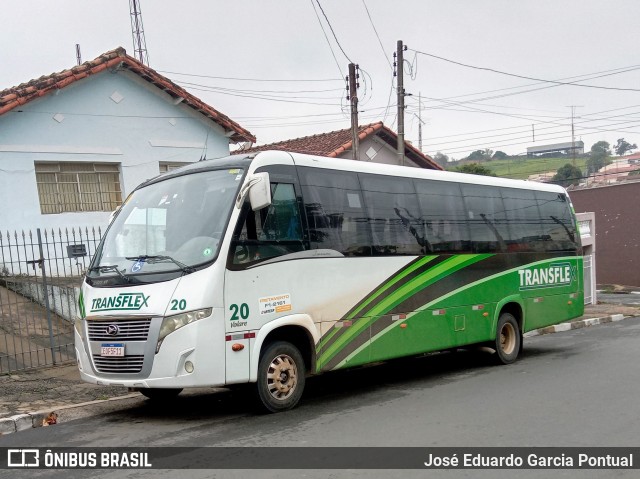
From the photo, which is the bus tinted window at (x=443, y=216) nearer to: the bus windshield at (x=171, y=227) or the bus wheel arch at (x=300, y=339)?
the bus wheel arch at (x=300, y=339)

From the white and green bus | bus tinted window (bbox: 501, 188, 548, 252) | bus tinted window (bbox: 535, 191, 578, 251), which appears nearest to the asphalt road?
the white and green bus

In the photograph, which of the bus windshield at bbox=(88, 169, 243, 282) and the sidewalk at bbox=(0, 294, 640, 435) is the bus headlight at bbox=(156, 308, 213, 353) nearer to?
the bus windshield at bbox=(88, 169, 243, 282)

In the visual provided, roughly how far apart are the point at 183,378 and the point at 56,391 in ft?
11.0

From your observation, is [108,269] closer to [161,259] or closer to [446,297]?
[161,259]

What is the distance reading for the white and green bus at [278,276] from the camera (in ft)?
23.5

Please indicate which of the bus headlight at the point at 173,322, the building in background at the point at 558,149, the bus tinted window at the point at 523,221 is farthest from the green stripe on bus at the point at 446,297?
the building in background at the point at 558,149

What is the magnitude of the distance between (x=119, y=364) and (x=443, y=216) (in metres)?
5.69

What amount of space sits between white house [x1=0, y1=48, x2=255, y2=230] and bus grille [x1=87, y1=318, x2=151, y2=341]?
7811 millimetres

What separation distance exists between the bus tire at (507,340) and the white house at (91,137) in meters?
8.29

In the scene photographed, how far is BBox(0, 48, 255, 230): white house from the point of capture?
14508 mm

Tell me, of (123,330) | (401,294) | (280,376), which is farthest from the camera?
(401,294)

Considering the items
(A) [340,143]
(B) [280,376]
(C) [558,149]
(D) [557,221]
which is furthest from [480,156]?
(B) [280,376]

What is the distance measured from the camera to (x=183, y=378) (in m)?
6.98

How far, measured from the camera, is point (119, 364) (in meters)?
7.29
